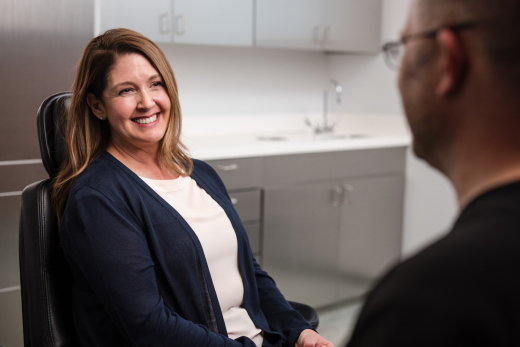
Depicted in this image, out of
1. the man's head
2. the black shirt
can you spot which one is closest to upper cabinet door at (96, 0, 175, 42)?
the man's head

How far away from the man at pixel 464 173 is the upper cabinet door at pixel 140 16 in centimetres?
219

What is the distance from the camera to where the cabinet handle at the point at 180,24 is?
8.72 feet

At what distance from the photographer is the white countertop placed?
2549 mm

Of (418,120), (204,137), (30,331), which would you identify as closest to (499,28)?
(418,120)

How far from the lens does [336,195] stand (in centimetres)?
289

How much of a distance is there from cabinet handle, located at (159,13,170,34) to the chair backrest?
152 cm

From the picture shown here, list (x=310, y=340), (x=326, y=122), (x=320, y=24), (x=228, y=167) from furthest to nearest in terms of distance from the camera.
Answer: (x=326, y=122), (x=320, y=24), (x=228, y=167), (x=310, y=340)

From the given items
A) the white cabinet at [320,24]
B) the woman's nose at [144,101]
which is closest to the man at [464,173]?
the woman's nose at [144,101]

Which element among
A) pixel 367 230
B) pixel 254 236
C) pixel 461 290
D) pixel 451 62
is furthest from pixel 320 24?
pixel 461 290

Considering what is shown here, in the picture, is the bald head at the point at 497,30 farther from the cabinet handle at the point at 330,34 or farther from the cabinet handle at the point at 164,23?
the cabinet handle at the point at 330,34

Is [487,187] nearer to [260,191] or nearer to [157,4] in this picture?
[260,191]

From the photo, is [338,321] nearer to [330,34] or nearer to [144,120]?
[330,34]

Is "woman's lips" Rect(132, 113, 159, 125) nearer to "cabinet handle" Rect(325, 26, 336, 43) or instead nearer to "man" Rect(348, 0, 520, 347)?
"man" Rect(348, 0, 520, 347)

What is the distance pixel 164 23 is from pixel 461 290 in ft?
8.04
